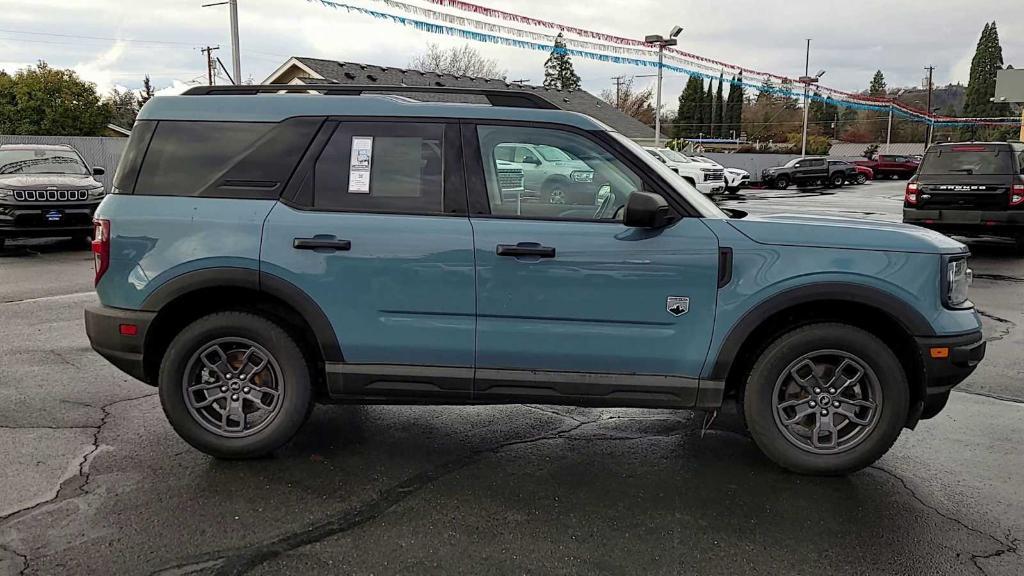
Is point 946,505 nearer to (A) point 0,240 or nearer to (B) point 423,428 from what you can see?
(B) point 423,428

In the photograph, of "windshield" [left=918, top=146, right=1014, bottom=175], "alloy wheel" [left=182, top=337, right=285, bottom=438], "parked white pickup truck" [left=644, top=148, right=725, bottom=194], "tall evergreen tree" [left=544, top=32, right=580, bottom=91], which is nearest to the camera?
"alloy wheel" [left=182, top=337, right=285, bottom=438]

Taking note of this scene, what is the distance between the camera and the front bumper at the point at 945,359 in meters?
3.74

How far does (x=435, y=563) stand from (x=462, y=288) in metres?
1.36

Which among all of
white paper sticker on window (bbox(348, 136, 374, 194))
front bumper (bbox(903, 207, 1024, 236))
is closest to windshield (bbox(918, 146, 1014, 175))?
front bumper (bbox(903, 207, 1024, 236))

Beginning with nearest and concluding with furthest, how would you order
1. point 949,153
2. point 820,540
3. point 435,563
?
1. point 435,563
2. point 820,540
3. point 949,153

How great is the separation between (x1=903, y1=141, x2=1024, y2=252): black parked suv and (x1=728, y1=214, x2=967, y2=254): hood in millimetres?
9354

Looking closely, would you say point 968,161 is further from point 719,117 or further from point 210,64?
point 719,117

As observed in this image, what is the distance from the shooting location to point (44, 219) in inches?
484

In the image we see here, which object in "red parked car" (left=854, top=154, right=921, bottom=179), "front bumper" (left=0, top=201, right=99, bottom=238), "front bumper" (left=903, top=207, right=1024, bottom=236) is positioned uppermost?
"red parked car" (left=854, top=154, right=921, bottom=179)

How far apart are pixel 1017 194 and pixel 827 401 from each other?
10031mm

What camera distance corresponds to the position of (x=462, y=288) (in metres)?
3.85

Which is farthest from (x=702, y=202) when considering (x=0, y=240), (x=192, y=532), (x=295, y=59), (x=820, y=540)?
(x=295, y=59)

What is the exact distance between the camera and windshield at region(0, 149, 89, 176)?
12969 millimetres

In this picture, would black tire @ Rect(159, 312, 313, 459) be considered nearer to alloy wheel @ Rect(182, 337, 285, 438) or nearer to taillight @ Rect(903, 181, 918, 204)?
alloy wheel @ Rect(182, 337, 285, 438)
